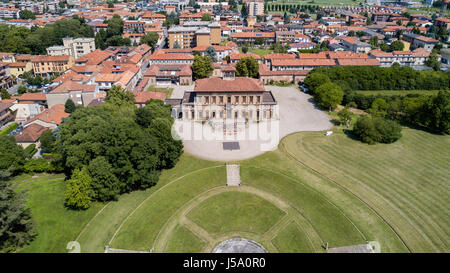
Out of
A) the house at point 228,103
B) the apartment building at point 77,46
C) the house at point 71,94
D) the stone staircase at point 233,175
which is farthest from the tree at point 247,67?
the apartment building at point 77,46

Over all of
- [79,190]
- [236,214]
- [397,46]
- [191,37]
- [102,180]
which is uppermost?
[191,37]

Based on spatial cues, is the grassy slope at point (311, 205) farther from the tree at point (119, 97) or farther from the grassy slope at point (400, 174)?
the tree at point (119, 97)

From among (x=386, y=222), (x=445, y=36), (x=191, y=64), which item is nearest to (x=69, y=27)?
(x=191, y=64)

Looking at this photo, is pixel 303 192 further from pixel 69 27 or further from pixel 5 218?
pixel 69 27

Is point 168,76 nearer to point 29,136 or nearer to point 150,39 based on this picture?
point 29,136

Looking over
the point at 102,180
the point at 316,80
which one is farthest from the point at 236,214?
the point at 316,80

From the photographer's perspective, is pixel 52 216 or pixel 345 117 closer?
pixel 52 216
